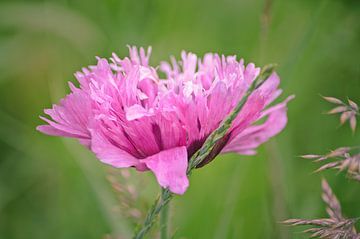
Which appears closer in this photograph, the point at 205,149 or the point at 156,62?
the point at 205,149

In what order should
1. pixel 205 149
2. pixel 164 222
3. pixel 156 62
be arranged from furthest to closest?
pixel 156 62 < pixel 164 222 < pixel 205 149

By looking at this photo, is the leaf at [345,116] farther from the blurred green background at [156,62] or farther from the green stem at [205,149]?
the blurred green background at [156,62]

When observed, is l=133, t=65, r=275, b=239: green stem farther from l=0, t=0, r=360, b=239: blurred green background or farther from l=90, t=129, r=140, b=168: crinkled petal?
l=0, t=0, r=360, b=239: blurred green background

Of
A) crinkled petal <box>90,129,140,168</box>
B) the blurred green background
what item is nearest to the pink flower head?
crinkled petal <box>90,129,140,168</box>

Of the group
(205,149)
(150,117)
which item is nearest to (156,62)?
(150,117)

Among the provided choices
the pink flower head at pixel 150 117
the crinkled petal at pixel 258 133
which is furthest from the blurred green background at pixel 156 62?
the pink flower head at pixel 150 117

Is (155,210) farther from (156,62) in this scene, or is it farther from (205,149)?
(156,62)
